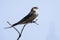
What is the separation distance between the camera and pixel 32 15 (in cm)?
72

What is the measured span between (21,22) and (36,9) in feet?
0.32

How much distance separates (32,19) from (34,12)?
1.8 inches

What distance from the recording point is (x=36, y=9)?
735 millimetres

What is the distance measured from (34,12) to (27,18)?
0.05 meters

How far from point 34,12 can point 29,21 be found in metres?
0.07

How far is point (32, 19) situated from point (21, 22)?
0.06 m

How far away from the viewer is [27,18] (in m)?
0.74

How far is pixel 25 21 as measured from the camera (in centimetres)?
75

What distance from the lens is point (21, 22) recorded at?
74cm

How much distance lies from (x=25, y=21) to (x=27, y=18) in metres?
0.02

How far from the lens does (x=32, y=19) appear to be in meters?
0.75

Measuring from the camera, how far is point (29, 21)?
2.51 feet
